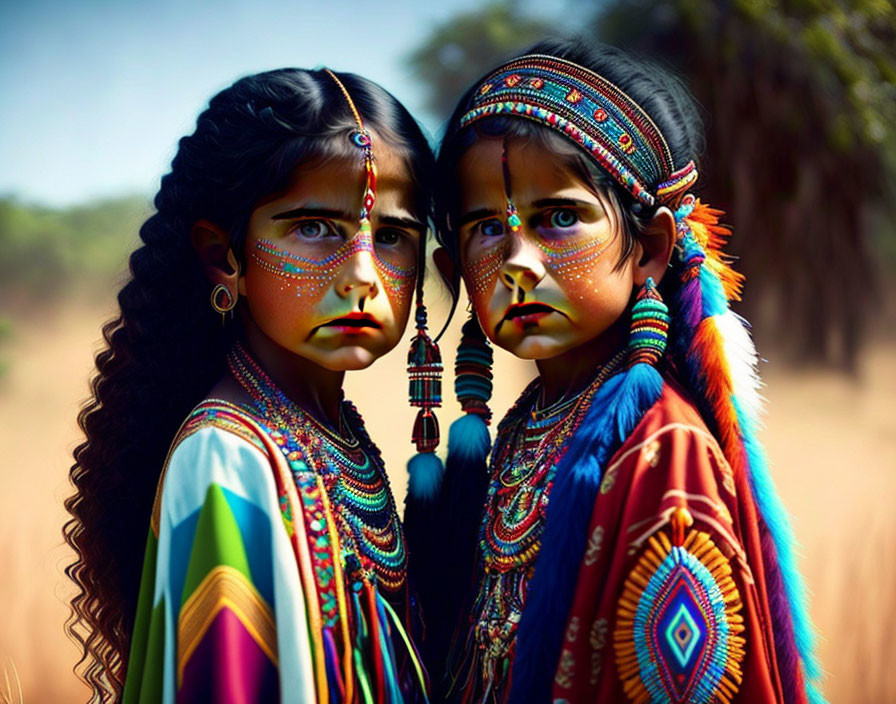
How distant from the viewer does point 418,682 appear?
89.4 inches

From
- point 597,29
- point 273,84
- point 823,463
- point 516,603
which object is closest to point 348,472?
point 516,603

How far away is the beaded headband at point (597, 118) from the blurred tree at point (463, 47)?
10070 mm

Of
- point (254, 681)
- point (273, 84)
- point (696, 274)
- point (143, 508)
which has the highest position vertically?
point (273, 84)

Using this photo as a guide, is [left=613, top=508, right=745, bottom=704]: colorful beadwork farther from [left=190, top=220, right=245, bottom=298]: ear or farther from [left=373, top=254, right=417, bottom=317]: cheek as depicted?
[left=190, top=220, right=245, bottom=298]: ear

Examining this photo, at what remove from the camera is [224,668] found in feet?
6.10

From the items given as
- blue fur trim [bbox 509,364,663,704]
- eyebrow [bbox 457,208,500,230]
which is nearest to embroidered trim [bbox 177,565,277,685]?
blue fur trim [bbox 509,364,663,704]

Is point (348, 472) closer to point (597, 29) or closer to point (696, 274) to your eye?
point (696, 274)

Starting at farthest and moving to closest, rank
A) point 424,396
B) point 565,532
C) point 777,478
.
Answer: point 777,478 < point 424,396 < point 565,532

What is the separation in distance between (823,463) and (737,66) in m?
3.72

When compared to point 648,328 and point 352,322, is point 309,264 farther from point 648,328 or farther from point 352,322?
point 648,328

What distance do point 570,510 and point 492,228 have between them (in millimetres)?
688

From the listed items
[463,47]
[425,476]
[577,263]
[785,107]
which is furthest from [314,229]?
[463,47]

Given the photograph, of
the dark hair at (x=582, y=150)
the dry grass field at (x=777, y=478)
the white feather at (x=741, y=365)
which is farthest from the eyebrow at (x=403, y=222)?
the dry grass field at (x=777, y=478)

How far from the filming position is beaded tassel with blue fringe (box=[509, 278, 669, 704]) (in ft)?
6.40
